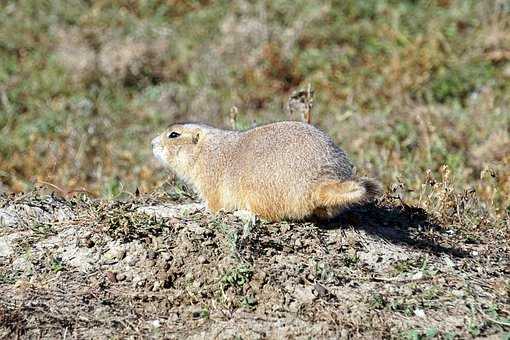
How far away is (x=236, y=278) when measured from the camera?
15.1 ft

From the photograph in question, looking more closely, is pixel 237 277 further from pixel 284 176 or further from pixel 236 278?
pixel 284 176

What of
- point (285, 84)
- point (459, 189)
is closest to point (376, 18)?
point (285, 84)

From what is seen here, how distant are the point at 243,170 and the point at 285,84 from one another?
5166mm

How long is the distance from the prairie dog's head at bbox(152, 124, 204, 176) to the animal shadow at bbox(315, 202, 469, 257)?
1091 mm

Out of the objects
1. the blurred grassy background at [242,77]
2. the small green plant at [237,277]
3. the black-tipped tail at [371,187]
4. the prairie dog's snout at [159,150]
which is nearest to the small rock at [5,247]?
the prairie dog's snout at [159,150]

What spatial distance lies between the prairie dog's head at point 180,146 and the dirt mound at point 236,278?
472 millimetres

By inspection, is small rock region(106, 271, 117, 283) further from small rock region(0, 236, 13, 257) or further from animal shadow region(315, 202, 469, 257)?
animal shadow region(315, 202, 469, 257)

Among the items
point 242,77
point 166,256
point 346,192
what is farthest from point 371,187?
point 242,77

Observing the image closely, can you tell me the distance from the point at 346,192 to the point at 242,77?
5.77 meters

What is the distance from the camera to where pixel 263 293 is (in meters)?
4.55

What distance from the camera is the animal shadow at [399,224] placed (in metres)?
5.26

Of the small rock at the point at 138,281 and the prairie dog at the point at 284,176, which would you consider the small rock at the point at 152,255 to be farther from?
the prairie dog at the point at 284,176

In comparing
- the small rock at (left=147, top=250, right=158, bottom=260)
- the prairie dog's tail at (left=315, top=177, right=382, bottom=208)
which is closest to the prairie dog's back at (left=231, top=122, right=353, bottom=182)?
the prairie dog's tail at (left=315, top=177, right=382, bottom=208)

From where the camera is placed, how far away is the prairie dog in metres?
4.89
